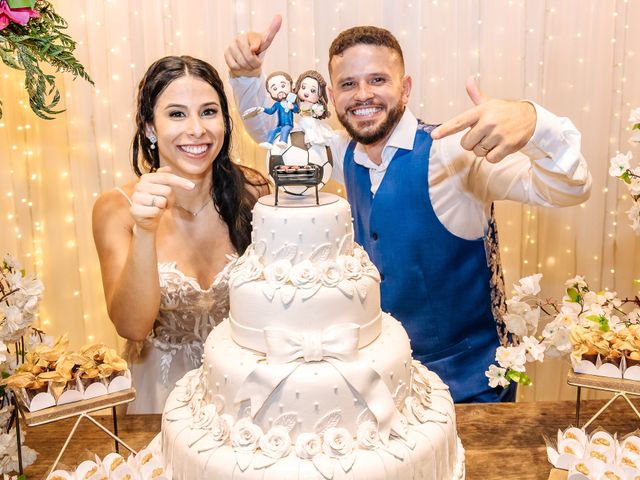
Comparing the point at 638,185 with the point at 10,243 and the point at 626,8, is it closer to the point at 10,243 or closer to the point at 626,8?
the point at 626,8

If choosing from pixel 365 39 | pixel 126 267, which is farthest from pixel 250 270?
pixel 365 39

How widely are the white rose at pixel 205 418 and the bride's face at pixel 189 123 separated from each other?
1021 mm

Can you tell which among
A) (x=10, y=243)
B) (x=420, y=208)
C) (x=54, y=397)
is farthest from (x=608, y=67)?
(x=10, y=243)

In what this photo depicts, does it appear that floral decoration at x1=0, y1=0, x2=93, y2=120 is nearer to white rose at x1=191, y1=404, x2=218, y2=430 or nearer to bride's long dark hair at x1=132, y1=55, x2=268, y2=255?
bride's long dark hair at x1=132, y1=55, x2=268, y2=255

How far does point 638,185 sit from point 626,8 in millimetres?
1298

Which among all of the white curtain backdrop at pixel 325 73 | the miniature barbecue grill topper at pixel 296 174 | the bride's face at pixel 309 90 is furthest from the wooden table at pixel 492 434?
the white curtain backdrop at pixel 325 73

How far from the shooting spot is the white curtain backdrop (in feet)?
10.2

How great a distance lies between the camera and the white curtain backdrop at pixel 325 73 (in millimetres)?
3102

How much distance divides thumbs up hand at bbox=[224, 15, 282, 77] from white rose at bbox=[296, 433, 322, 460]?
4.69 feet

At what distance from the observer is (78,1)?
307cm

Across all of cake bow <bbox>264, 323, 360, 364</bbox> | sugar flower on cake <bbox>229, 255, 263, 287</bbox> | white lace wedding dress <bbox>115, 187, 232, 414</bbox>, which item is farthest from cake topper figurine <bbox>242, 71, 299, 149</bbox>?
white lace wedding dress <bbox>115, 187, 232, 414</bbox>

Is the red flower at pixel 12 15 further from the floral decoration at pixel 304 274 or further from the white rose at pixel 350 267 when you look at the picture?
the white rose at pixel 350 267

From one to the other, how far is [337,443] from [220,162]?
1.45 metres

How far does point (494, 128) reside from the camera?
1.81 m
